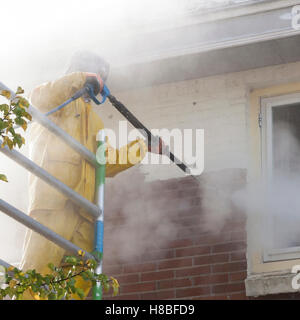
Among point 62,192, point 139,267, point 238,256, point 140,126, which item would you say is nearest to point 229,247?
point 238,256

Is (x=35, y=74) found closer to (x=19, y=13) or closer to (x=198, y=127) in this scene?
(x=19, y=13)

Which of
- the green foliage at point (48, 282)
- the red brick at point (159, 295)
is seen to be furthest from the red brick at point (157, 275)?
the green foliage at point (48, 282)

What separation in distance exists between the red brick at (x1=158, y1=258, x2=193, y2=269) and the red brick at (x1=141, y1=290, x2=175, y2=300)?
0.69 ft

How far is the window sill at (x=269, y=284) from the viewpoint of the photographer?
7.50m

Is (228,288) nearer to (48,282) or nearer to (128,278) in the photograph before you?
(128,278)

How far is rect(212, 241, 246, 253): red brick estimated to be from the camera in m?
7.90

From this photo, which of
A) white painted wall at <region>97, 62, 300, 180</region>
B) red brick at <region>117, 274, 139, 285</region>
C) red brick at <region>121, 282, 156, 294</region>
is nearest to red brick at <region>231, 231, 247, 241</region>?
white painted wall at <region>97, 62, 300, 180</region>

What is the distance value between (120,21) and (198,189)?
58.3 inches

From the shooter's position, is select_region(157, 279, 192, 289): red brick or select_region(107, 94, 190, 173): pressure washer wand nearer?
select_region(107, 94, 190, 173): pressure washer wand

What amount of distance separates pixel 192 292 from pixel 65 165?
4.70 feet

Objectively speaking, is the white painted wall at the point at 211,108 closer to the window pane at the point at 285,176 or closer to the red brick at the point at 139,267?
the window pane at the point at 285,176

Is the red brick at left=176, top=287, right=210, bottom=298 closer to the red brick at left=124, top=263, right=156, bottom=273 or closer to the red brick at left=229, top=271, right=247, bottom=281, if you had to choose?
the red brick at left=229, top=271, right=247, bottom=281

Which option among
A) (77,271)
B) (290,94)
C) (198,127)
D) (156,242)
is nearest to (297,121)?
(290,94)

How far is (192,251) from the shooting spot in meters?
8.02
